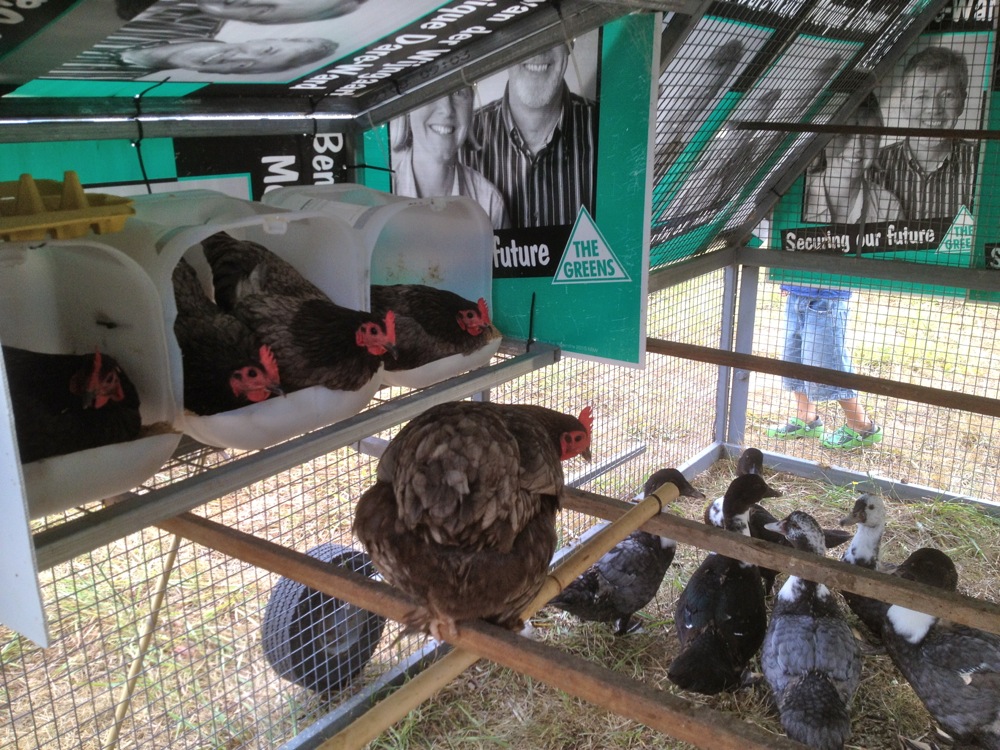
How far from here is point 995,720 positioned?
1.98 metres

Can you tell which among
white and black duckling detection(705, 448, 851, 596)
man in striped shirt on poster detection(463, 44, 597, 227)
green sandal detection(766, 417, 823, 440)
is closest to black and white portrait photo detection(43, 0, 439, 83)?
man in striped shirt on poster detection(463, 44, 597, 227)

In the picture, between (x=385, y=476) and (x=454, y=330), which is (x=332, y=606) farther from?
(x=385, y=476)

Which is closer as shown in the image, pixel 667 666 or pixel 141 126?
pixel 141 126

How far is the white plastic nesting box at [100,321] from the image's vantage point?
1.07 metres

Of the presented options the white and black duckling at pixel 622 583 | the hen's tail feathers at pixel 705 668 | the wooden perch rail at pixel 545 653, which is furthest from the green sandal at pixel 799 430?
the wooden perch rail at pixel 545 653

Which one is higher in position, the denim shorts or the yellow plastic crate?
the yellow plastic crate

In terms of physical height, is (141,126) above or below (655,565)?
above

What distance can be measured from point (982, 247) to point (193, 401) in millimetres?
2819

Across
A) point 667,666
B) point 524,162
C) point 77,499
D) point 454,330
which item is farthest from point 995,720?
point 77,499

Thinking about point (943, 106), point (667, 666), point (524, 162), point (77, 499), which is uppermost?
point (943, 106)

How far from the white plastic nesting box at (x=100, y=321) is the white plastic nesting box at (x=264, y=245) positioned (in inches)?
1.3

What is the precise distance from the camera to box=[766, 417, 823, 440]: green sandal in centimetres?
375

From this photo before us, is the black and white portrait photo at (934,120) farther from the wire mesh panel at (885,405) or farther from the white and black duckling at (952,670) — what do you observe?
the white and black duckling at (952,670)

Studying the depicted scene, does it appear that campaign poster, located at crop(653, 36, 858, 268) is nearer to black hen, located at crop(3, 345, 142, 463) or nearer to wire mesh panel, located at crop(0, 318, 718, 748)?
wire mesh panel, located at crop(0, 318, 718, 748)
